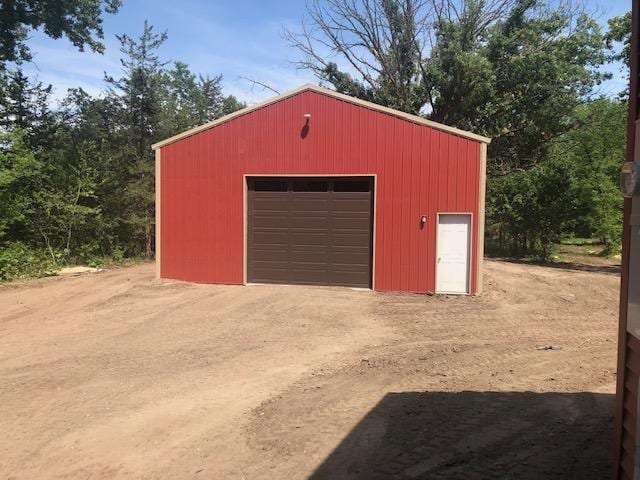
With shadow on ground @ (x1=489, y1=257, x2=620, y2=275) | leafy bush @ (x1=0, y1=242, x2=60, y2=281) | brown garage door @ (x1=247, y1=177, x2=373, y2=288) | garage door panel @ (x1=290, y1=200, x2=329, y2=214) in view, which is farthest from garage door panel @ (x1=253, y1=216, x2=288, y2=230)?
shadow on ground @ (x1=489, y1=257, x2=620, y2=275)

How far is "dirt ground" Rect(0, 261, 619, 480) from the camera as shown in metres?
4.19

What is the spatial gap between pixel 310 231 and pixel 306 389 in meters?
7.82

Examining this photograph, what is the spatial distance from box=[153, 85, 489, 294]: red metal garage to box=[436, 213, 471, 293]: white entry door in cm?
2

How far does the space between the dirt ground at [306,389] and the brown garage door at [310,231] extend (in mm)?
1989

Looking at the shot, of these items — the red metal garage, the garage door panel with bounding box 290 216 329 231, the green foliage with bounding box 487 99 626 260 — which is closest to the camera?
the red metal garage

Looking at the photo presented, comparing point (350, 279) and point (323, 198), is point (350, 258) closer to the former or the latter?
point (350, 279)

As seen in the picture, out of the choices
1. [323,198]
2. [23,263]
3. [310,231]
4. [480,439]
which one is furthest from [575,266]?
[23,263]

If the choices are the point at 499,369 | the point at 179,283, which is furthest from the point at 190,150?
the point at 499,369

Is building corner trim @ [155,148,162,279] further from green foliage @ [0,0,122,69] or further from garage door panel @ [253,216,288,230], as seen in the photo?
green foliage @ [0,0,122,69]

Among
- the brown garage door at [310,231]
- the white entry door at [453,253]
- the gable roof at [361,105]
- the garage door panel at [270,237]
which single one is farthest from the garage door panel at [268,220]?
the white entry door at [453,253]

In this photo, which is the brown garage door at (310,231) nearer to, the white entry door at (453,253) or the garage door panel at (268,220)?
the garage door panel at (268,220)

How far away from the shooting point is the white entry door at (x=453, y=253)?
1256 centimetres

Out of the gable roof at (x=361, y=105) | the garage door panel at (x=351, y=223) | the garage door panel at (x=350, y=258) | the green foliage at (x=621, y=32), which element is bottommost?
the garage door panel at (x=350, y=258)

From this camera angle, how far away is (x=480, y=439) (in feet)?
14.5
